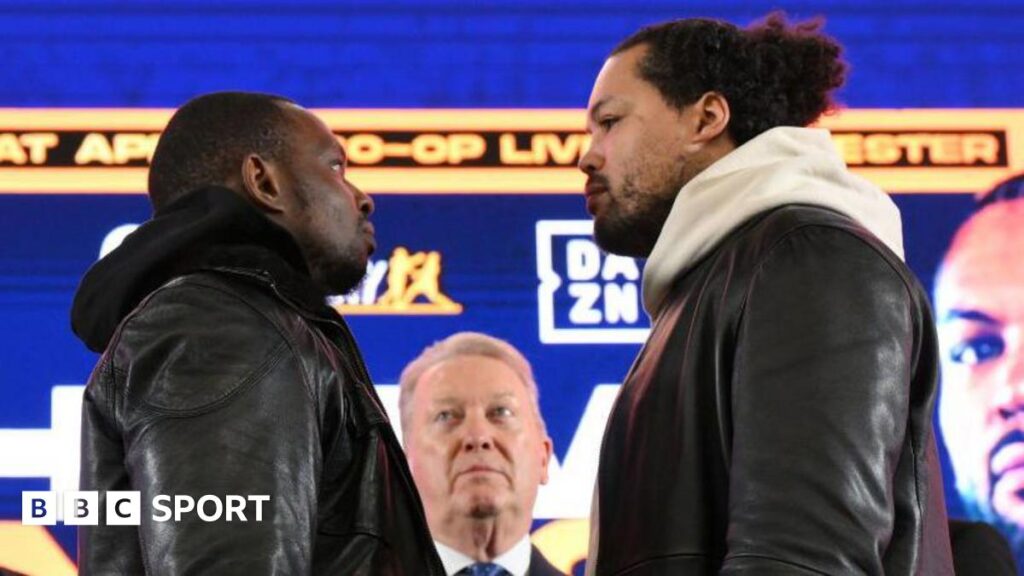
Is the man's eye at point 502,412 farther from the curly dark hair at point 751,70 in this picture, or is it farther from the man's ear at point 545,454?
the curly dark hair at point 751,70

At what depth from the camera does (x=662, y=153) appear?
190cm

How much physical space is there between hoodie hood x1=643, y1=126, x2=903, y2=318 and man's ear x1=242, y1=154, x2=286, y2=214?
1.36 ft

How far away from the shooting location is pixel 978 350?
356 centimetres

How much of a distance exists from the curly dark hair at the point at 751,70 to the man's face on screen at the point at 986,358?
1.75 m

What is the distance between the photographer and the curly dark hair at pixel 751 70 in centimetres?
188

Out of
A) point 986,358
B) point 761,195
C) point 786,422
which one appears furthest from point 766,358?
point 986,358

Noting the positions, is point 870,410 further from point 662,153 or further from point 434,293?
point 434,293

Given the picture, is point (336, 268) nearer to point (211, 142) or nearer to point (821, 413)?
point (211, 142)

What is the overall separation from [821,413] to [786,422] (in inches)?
1.2

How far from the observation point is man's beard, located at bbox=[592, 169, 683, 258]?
1903 millimetres

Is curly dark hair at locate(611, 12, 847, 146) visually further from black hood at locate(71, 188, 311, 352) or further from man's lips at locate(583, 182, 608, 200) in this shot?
black hood at locate(71, 188, 311, 352)

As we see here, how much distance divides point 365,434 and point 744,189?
46 cm

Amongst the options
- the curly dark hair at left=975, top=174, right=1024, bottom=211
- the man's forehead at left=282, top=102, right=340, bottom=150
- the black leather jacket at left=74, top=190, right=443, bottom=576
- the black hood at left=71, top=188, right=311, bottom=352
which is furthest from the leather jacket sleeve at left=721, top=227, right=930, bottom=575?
the curly dark hair at left=975, top=174, right=1024, bottom=211

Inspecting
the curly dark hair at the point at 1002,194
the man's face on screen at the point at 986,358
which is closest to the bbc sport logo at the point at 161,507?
the man's face on screen at the point at 986,358
